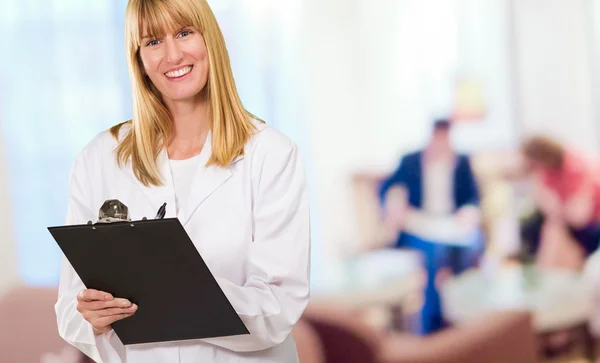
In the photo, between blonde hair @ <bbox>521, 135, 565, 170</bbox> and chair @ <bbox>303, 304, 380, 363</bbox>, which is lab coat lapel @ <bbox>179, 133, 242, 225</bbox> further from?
blonde hair @ <bbox>521, 135, 565, 170</bbox>

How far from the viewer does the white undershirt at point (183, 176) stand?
1.46m

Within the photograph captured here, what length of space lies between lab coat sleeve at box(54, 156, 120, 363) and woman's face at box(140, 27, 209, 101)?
22 centimetres

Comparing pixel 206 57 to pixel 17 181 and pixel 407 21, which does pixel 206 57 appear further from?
pixel 17 181

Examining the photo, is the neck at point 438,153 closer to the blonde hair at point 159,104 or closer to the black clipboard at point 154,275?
the blonde hair at point 159,104

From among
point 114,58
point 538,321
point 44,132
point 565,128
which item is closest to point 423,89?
point 565,128

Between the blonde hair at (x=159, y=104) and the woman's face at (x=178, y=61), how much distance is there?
0.05 feet

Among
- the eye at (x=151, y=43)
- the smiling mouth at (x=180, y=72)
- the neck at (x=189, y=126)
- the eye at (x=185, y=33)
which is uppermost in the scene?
the eye at (x=185, y=33)

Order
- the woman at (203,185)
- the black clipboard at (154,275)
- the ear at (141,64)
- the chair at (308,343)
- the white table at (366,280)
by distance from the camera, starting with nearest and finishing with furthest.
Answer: the black clipboard at (154,275) < the woman at (203,185) < the ear at (141,64) < the chair at (308,343) < the white table at (366,280)

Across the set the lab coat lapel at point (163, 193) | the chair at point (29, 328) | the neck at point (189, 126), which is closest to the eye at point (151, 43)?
the neck at point (189, 126)

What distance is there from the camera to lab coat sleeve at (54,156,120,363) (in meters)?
1.39

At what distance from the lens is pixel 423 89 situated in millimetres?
3516

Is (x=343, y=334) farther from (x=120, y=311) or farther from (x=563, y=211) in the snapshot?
(x=120, y=311)

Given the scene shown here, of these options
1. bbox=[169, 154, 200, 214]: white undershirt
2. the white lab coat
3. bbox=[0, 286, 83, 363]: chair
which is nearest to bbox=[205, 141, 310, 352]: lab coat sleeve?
the white lab coat

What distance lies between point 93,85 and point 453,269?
1772mm
